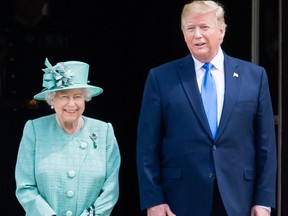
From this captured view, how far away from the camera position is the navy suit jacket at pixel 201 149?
412 cm

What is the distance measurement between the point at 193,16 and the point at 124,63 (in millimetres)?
2549

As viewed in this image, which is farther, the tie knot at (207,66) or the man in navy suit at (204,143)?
the tie knot at (207,66)

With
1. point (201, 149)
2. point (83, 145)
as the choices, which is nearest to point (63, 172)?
point (83, 145)

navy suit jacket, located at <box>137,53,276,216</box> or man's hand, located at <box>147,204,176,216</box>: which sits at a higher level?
navy suit jacket, located at <box>137,53,276,216</box>

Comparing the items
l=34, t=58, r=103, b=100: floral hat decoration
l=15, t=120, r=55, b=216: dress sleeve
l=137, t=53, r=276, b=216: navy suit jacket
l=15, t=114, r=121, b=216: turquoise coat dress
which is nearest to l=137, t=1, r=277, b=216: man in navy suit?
l=137, t=53, r=276, b=216: navy suit jacket

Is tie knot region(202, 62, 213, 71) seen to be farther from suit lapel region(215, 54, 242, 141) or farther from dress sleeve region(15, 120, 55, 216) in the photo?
dress sleeve region(15, 120, 55, 216)

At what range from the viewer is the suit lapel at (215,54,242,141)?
4129 mm

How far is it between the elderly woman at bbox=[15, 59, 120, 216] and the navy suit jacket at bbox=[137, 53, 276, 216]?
213 mm

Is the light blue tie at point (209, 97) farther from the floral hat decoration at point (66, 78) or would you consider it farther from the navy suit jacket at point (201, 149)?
the floral hat decoration at point (66, 78)

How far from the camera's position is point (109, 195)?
166 inches

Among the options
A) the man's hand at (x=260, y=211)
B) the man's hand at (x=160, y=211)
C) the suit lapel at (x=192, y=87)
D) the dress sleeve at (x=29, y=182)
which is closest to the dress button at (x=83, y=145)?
the dress sleeve at (x=29, y=182)

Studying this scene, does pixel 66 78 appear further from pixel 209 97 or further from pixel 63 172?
pixel 209 97

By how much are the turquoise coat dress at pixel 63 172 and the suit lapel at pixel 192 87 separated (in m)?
0.50

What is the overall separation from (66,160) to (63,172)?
0.21 ft
